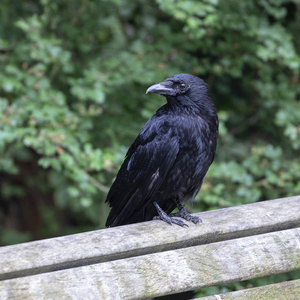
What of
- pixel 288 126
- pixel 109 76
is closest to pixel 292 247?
pixel 288 126

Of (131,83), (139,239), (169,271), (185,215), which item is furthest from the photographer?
(131,83)

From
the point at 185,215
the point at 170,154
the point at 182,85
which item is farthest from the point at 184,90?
the point at 185,215

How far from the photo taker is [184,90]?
9.29ft

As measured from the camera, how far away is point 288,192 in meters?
3.81

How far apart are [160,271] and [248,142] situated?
3.08 metres

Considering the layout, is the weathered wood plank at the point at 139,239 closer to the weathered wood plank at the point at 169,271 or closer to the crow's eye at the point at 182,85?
the weathered wood plank at the point at 169,271

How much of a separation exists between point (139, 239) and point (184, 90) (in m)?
1.10

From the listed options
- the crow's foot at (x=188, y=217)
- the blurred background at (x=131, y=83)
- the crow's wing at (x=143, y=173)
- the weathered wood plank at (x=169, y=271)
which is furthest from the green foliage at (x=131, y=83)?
the weathered wood plank at (x=169, y=271)

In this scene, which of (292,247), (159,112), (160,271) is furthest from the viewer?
(159,112)

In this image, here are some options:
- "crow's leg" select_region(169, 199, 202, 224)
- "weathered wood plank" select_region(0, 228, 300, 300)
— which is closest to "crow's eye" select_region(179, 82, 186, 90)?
"crow's leg" select_region(169, 199, 202, 224)

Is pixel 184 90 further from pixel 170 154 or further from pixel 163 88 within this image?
pixel 170 154

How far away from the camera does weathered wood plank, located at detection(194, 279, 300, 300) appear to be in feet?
6.10

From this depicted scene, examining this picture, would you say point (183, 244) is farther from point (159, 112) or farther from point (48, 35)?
point (48, 35)

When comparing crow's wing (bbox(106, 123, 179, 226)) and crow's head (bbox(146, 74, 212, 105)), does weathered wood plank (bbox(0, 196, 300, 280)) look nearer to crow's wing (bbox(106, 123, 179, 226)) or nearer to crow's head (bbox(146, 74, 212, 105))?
crow's wing (bbox(106, 123, 179, 226))
